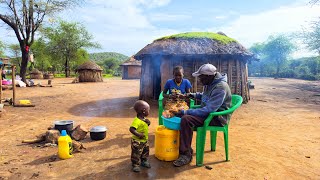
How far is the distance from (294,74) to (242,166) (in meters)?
42.2

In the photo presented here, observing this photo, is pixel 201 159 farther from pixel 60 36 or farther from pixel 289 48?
pixel 289 48

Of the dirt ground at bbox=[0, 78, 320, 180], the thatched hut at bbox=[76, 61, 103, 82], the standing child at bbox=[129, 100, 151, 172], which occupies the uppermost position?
the thatched hut at bbox=[76, 61, 103, 82]

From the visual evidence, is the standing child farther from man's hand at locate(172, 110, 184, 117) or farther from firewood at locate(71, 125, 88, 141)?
firewood at locate(71, 125, 88, 141)

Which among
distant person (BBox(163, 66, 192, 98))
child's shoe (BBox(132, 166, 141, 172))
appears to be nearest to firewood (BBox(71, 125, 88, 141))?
distant person (BBox(163, 66, 192, 98))

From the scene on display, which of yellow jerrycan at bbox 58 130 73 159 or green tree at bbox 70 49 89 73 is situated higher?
green tree at bbox 70 49 89 73

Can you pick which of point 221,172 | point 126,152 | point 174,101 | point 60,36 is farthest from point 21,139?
point 60,36

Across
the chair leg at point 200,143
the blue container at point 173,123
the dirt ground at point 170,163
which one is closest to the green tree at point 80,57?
the dirt ground at point 170,163

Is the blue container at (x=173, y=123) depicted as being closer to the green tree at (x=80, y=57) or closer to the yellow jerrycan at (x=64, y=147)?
the yellow jerrycan at (x=64, y=147)

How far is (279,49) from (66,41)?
120 ft

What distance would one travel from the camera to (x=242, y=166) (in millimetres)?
3943

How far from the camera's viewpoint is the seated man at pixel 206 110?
3.76 metres

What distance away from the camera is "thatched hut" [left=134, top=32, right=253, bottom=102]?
33.3ft

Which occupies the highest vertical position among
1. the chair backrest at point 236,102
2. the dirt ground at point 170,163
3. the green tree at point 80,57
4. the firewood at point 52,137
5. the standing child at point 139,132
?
the green tree at point 80,57

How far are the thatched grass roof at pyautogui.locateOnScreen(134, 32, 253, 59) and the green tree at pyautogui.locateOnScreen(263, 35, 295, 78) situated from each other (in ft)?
114
